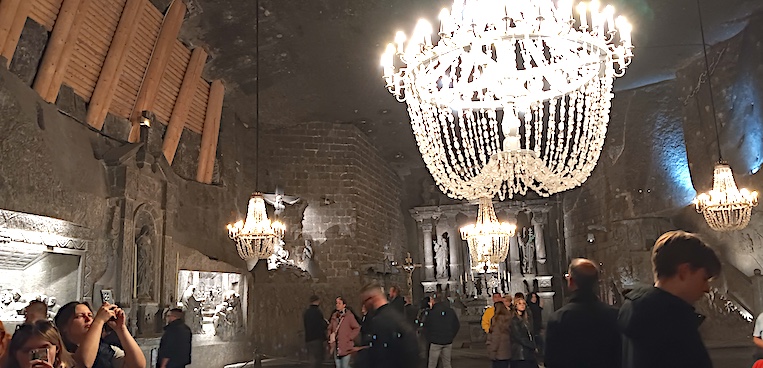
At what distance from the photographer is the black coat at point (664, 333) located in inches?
70.0

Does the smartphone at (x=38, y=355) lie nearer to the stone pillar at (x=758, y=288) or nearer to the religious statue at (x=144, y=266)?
the religious statue at (x=144, y=266)

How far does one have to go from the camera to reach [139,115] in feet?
26.5

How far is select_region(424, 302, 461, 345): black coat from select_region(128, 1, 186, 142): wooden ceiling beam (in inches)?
185

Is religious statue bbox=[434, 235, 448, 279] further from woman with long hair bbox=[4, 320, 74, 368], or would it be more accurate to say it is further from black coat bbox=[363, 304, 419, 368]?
woman with long hair bbox=[4, 320, 74, 368]

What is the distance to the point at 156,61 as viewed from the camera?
8133mm

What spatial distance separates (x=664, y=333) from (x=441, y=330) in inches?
175

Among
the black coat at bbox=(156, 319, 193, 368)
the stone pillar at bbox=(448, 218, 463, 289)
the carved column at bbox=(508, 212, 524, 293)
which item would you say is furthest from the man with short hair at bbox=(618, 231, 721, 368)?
the stone pillar at bbox=(448, 218, 463, 289)

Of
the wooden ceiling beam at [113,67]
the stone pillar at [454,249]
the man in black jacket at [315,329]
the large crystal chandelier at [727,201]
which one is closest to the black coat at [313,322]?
the man in black jacket at [315,329]

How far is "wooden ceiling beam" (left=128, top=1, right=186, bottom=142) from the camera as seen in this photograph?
26.5 ft

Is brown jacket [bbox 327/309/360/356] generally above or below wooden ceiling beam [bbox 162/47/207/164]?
below

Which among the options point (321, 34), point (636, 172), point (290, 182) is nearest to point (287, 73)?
point (321, 34)

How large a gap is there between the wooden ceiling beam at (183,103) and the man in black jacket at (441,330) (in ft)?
15.9

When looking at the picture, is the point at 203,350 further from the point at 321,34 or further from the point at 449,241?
the point at 449,241

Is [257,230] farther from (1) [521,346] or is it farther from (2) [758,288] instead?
(2) [758,288]
